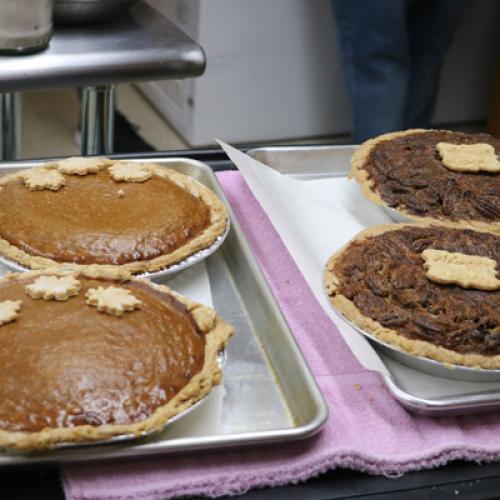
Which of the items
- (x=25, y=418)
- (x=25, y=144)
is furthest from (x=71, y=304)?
(x=25, y=144)

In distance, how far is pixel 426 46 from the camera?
3.24 metres

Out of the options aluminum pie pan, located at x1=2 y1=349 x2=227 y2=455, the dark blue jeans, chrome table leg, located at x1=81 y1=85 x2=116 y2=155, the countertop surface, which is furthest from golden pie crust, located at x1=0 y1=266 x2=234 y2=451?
the dark blue jeans

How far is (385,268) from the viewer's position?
123 centimetres

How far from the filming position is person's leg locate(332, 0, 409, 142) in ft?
9.40

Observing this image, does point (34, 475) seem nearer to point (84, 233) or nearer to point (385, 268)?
point (84, 233)

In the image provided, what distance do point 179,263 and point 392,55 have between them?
1948 millimetres

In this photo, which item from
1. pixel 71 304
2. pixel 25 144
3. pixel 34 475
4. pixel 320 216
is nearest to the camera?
pixel 34 475

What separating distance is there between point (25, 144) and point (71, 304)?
8.30 ft

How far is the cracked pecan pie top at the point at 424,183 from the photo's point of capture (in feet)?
4.77

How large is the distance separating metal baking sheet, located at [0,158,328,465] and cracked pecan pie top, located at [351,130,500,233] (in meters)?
0.32

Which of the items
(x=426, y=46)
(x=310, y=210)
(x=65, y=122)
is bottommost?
(x=65, y=122)

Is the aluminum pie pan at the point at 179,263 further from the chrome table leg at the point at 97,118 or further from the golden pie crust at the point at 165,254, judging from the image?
the chrome table leg at the point at 97,118

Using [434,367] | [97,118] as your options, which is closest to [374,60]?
[97,118]

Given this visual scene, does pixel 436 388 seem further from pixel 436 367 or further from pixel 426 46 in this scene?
pixel 426 46
